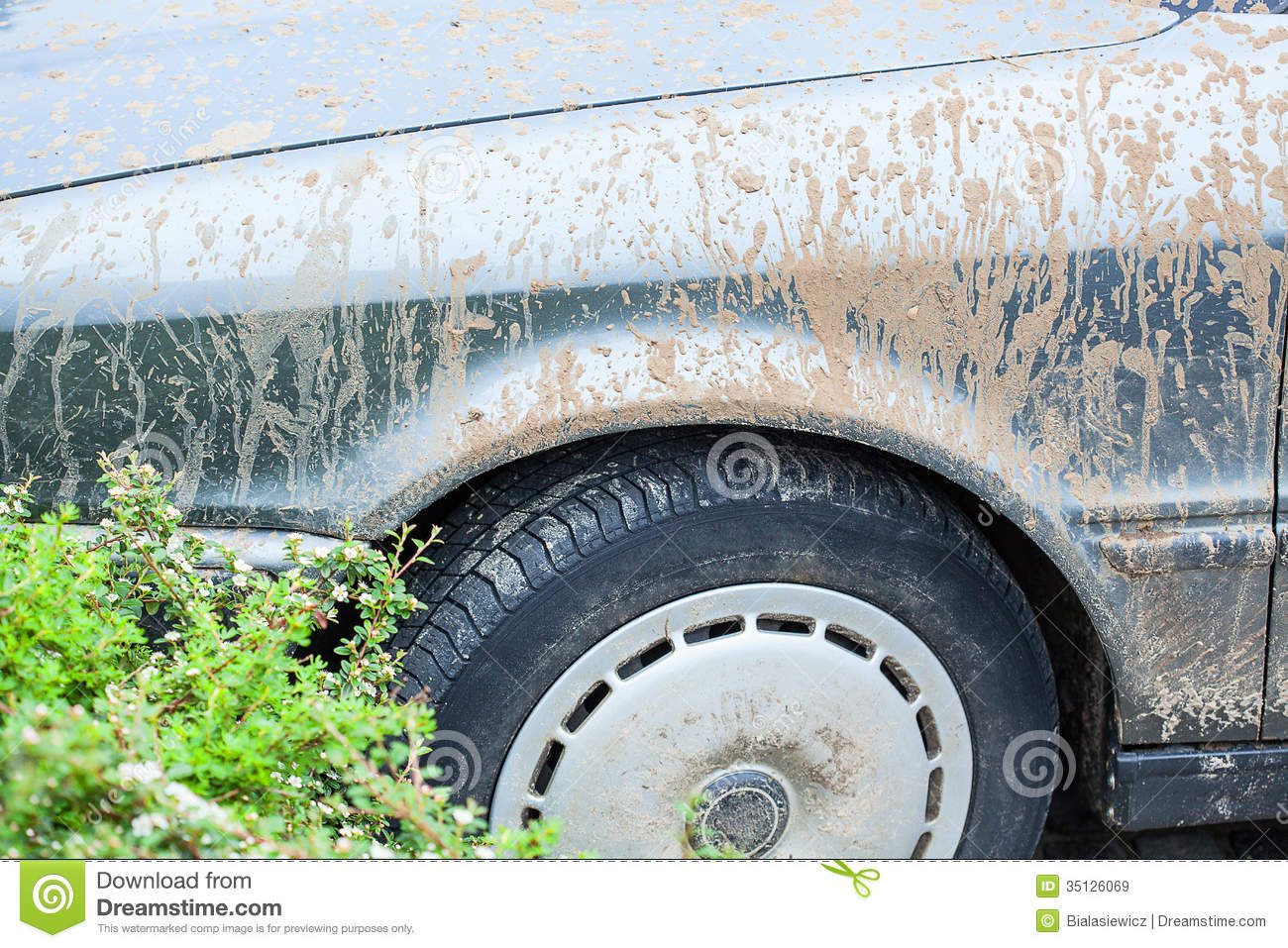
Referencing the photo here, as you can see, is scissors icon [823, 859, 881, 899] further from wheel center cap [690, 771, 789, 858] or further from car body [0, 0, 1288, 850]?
car body [0, 0, 1288, 850]

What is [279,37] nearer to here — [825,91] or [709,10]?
[709,10]

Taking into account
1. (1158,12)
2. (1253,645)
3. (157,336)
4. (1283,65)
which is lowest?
(1253,645)

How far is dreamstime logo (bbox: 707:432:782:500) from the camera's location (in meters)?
1.74

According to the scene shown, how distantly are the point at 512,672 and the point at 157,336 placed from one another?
0.71 meters

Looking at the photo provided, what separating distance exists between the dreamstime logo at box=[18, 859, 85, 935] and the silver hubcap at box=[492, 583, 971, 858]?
668mm

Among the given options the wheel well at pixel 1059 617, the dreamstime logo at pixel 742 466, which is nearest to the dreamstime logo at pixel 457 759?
the wheel well at pixel 1059 617

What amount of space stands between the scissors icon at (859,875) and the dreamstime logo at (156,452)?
1080mm

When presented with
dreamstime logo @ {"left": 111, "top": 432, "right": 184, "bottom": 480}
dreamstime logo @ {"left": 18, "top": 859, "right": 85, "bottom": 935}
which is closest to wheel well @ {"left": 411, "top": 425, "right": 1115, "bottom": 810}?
dreamstime logo @ {"left": 111, "top": 432, "right": 184, "bottom": 480}

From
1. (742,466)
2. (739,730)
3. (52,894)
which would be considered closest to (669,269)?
(742,466)

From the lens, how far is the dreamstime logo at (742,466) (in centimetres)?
174

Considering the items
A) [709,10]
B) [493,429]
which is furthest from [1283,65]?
[493,429]

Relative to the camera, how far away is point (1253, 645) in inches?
72.7

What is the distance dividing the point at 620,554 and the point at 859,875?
0.56 metres

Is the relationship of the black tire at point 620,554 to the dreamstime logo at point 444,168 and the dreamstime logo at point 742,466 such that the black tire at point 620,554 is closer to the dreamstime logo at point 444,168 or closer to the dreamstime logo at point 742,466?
the dreamstime logo at point 742,466
